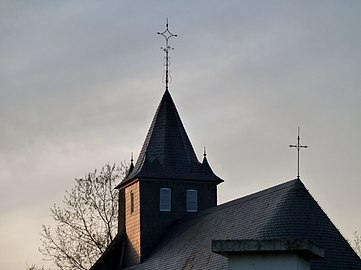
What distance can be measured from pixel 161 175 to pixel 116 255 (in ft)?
14.1

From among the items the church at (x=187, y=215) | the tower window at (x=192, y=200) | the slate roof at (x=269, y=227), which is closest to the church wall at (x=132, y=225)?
the church at (x=187, y=215)

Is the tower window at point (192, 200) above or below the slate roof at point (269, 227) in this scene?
above

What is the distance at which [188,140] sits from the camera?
4869 centimetres

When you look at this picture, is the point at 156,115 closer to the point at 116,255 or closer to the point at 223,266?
the point at 116,255

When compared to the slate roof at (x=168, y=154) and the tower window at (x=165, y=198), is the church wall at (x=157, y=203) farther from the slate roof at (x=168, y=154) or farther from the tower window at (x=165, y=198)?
the slate roof at (x=168, y=154)

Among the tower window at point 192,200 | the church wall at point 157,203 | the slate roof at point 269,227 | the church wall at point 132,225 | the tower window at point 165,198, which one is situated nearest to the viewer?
the slate roof at point 269,227

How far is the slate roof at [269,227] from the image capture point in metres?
33.3

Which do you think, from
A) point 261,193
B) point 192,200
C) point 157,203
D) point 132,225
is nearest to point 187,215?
point 192,200

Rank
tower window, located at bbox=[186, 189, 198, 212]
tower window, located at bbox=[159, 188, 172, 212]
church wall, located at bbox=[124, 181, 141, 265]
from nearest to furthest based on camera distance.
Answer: church wall, located at bbox=[124, 181, 141, 265], tower window, located at bbox=[159, 188, 172, 212], tower window, located at bbox=[186, 189, 198, 212]

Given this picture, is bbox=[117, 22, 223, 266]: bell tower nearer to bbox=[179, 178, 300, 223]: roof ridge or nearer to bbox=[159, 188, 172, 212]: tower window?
bbox=[159, 188, 172, 212]: tower window

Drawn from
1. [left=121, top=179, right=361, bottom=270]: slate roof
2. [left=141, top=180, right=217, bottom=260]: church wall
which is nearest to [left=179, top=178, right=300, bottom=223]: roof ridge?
[left=121, top=179, right=361, bottom=270]: slate roof

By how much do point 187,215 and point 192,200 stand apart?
0.88 meters

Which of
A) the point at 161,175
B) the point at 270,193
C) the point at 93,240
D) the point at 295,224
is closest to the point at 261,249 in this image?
the point at 295,224

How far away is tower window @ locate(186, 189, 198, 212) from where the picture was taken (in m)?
47.2
